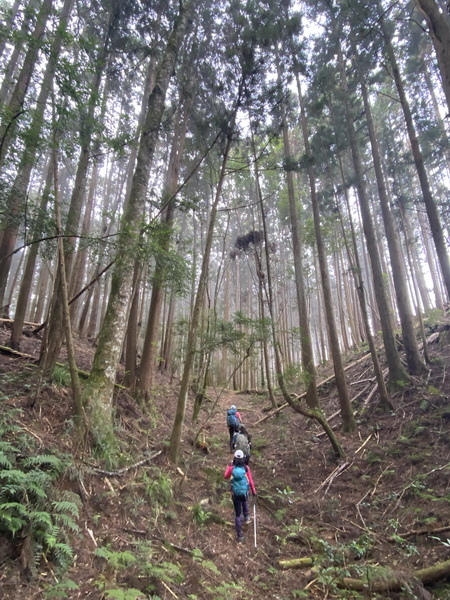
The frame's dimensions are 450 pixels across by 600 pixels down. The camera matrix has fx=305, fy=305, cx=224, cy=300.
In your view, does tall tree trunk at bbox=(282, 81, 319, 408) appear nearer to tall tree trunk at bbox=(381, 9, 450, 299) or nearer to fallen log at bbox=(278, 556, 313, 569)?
tall tree trunk at bbox=(381, 9, 450, 299)

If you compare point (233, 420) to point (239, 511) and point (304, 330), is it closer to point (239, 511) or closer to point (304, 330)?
point (239, 511)

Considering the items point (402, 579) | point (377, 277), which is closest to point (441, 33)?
point (377, 277)

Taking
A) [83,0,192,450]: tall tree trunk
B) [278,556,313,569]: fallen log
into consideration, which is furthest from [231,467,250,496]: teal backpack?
[83,0,192,450]: tall tree trunk

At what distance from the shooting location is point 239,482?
16.9 feet

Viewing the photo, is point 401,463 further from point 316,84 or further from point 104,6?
point 104,6

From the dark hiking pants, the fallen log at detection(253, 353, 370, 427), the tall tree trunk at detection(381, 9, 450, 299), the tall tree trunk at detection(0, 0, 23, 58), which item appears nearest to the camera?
the tall tree trunk at detection(0, 0, 23, 58)

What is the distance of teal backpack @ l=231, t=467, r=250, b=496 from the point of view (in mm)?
5078

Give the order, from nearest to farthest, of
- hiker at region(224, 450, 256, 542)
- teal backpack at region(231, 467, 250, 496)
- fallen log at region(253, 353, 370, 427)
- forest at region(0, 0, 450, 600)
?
forest at region(0, 0, 450, 600), hiker at region(224, 450, 256, 542), teal backpack at region(231, 467, 250, 496), fallen log at region(253, 353, 370, 427)

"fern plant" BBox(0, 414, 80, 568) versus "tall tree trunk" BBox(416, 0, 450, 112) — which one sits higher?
"tall tree trunk" BBox(416, 0, 450, 112)

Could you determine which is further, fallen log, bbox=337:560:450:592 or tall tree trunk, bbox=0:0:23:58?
tall tree trunk, bbox=0:0:23:58

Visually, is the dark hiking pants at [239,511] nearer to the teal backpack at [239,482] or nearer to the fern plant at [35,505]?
the teal backpack at [239,482]

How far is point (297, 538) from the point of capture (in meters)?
4.93

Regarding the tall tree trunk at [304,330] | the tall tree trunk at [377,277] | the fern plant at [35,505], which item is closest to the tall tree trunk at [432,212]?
the tall tree trunk at [377,277]

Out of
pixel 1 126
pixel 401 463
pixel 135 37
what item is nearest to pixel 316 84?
pixel 135 37
